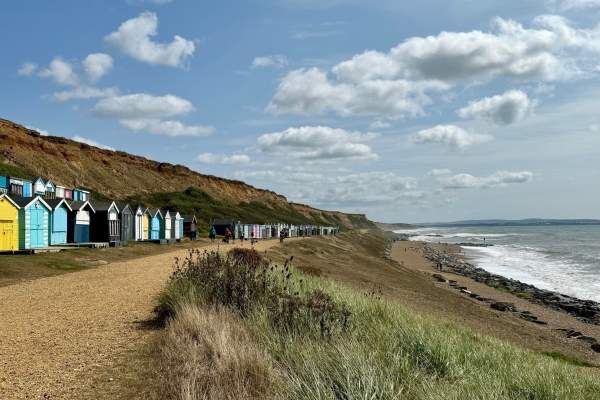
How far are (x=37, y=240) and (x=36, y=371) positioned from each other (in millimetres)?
24815

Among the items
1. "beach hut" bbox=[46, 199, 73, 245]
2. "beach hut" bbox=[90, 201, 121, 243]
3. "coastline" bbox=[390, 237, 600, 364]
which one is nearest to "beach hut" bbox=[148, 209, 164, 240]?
"beach hut" bbox=[90, 201, 121, 243]

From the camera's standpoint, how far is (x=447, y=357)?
7.45 m

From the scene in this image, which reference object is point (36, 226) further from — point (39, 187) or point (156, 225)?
point (156, 225)

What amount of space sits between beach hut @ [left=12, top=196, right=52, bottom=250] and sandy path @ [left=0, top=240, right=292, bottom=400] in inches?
411

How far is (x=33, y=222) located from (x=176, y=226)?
26241mm

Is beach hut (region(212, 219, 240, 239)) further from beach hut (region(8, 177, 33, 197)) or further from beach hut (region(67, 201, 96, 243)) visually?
beach hut (region(67, 201, 96, 243))

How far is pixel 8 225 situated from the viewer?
27.3 m

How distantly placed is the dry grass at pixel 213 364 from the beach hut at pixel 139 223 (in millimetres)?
38530

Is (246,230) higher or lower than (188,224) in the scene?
lower

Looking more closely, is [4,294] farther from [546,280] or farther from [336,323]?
[546,280]

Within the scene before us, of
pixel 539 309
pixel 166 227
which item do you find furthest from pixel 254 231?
pixel 539 309

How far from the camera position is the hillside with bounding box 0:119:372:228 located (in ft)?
241

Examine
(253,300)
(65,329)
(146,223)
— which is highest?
(146,223)

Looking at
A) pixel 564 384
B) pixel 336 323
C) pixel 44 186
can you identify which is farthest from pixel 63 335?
pixel 44 186
